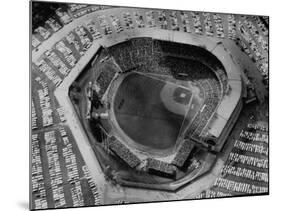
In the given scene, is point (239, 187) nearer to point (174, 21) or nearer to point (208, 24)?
point (208, 24)

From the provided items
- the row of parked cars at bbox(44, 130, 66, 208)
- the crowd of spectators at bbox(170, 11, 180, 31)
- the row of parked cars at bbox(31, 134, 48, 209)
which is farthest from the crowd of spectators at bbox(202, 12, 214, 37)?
the row of parked cars at bbox(31, 134, 48, 209)

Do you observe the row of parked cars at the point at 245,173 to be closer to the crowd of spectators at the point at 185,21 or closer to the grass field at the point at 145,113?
the grass field at the point at 145,113

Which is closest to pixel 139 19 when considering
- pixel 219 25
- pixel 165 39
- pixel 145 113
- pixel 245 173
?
pixel 165 39

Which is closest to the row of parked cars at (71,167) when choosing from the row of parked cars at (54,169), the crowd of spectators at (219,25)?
the row of parked cars at (54,169)

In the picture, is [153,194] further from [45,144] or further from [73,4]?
[73,4]

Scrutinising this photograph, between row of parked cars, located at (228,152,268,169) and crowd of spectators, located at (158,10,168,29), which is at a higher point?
crowd of spectators, located at (158,10,168,29)

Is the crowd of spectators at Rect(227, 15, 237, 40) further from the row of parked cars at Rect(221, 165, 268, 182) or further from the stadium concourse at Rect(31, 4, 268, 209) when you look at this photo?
the row of parked cars at Rect(221, 165, 268, 182)
